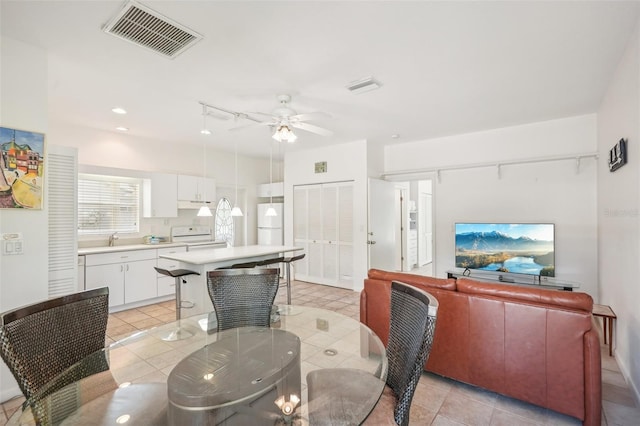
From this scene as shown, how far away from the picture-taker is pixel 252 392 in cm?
148

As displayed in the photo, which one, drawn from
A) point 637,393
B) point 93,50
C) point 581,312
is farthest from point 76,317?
point 637,393

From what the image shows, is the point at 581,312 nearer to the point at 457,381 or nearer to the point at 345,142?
the point at 457,381

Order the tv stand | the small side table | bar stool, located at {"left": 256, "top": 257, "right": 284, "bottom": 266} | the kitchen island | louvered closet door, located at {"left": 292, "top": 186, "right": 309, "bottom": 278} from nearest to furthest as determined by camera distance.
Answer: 1. the small side table
2. the kitchen island
3. the tv stand
4. bar stool, located at {"left": 256, "top": 257, "right": 284, "bottom": 266}
5. louvered closet door, located at {"left": 292, "top": 186, "right": 309, "bottom": 278}

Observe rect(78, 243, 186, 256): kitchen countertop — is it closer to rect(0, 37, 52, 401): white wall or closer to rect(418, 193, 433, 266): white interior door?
rect(0, 37, 52, 401): white wall

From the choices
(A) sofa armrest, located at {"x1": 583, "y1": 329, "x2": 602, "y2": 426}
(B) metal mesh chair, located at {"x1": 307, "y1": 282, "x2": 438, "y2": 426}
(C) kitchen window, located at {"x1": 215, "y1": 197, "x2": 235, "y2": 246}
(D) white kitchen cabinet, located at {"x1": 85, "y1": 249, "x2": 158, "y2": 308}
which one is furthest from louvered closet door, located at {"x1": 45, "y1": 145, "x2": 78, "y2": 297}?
(A) sofa armrest, located at {"x1": 583, "y1": 329, "x2": 602, "y2": 426}

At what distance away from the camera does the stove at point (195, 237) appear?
214 inches

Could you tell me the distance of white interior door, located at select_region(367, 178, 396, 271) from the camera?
5.38 m

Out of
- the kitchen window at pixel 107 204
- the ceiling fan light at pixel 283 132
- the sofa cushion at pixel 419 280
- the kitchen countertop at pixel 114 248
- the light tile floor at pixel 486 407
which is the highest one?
the ceiling fan light at pixel 283 132

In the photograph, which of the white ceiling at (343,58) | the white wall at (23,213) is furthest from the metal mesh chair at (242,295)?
the white ceiling at (343,58)

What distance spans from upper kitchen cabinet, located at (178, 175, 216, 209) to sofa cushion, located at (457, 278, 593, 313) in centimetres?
475

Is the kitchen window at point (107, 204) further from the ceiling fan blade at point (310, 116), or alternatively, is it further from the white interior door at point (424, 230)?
the white interior door at point (424, 230)

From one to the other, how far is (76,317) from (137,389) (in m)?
0.54

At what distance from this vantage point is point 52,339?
1569 mm

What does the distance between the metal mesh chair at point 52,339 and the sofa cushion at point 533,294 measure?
2483 mm
